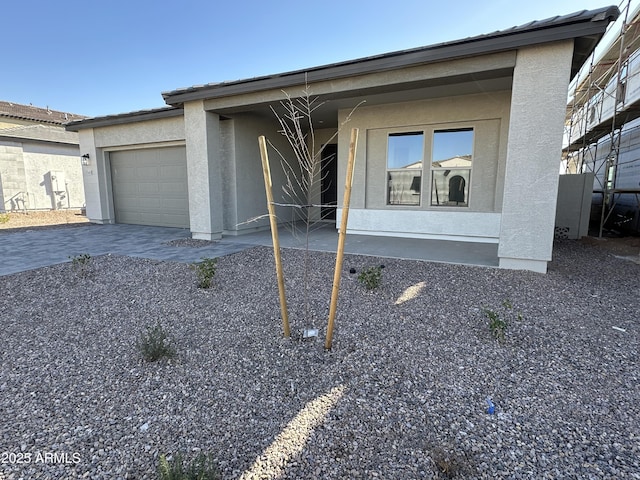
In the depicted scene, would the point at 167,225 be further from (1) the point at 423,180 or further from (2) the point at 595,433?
(2) the point at 595,433

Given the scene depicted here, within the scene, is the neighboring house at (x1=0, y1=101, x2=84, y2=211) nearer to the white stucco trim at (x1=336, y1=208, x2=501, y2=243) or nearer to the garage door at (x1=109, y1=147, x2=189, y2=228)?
the garage door at (x1=109, y1=147, x2=189, y2=228)

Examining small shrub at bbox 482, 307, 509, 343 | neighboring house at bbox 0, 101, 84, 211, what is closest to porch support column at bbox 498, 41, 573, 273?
small shrub at bbox 482, 307, 509, 343

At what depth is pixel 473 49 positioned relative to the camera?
4605 millimetres

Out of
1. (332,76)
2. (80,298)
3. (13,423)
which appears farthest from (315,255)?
(13,423)

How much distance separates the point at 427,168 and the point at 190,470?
741 centimetres

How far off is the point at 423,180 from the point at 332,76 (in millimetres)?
3372

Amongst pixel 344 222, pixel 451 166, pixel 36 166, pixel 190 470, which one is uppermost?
pixel 36 166

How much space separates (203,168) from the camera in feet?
23.6

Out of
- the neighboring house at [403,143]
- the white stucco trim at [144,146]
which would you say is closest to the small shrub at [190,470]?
the neighboring house at [403,143]

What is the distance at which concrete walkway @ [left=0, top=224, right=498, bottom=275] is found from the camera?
225 inches

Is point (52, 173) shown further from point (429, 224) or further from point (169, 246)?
point (429, 224)

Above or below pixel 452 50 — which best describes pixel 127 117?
above

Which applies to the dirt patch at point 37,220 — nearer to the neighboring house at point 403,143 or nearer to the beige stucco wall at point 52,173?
the beige stucco wall at point 52,173

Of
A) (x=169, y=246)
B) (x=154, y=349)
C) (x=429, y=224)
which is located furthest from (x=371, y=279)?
(x=169, y=246)
